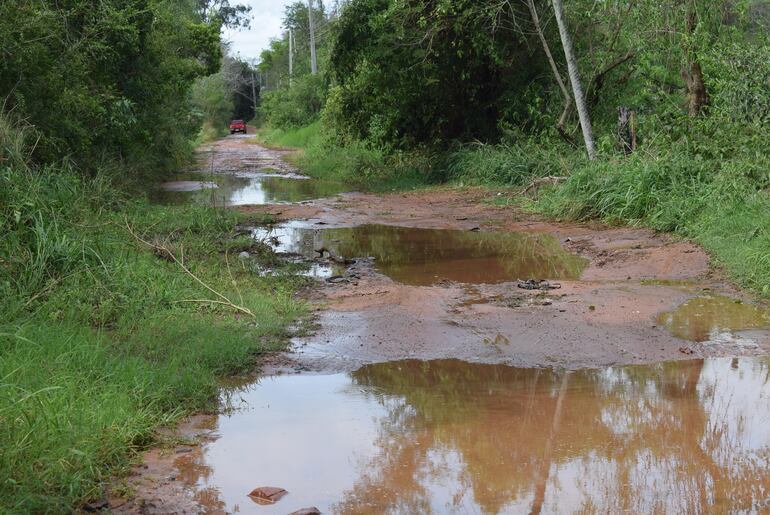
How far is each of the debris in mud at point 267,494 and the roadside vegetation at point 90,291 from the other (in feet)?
2.43

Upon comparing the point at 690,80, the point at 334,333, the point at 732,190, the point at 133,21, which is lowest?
the point at 334,333

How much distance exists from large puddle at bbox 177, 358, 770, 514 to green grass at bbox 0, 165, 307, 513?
1.56 ft

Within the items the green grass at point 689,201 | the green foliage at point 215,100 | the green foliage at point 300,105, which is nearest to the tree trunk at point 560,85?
the green grass at point 689,201

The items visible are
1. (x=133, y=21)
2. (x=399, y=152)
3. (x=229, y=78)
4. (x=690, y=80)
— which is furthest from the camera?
(x=229, y=78)

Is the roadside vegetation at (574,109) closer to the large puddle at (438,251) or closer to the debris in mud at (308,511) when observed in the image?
the large puddle at (438,251)

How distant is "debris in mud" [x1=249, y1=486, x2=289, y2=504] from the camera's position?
12.9 feet

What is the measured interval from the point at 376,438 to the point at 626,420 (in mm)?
1540

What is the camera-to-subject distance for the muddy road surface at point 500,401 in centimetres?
400

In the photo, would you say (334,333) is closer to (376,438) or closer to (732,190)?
(376,438)

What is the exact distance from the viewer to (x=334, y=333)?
6.91 meters

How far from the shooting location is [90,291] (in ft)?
22.7

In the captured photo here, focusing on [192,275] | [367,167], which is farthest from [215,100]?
[192,275]

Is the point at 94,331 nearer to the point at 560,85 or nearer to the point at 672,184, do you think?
the point at 672,184

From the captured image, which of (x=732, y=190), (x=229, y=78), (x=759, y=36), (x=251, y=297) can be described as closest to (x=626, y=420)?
(x=251, y=297)
